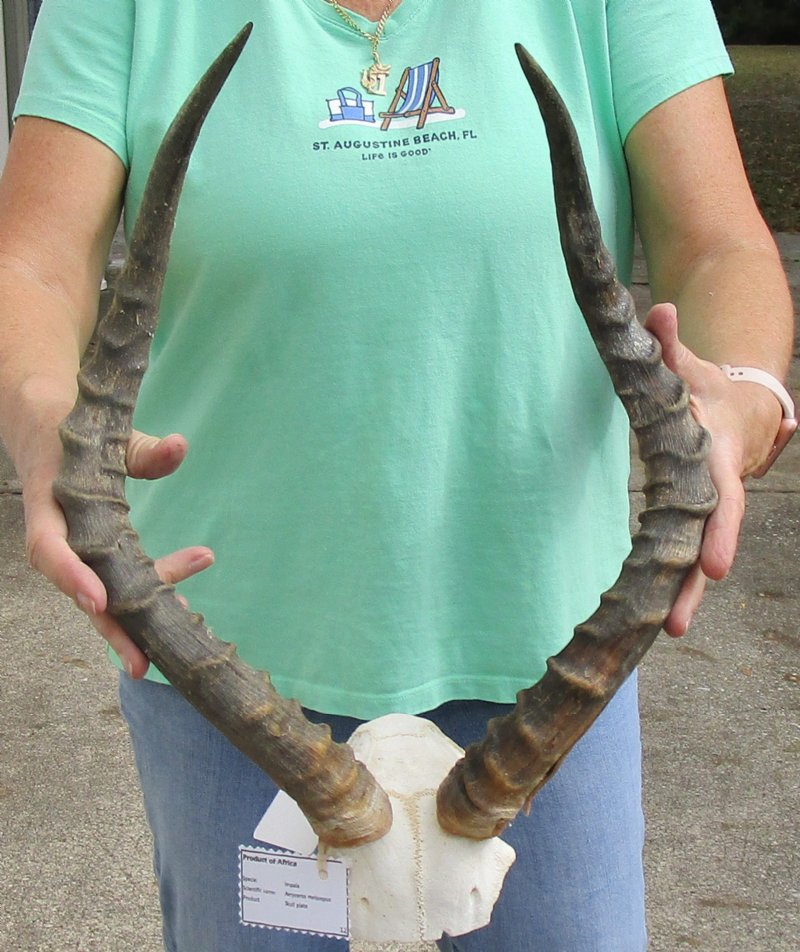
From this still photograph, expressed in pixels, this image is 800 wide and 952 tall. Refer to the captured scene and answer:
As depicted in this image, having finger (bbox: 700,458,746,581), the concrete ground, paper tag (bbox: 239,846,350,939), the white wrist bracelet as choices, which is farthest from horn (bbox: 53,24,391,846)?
the concrete ground

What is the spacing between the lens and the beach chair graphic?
6.13 feet

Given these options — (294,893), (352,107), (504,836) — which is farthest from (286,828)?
(352,107)

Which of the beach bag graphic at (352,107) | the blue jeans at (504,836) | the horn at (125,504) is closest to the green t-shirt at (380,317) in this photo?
the beach bag graphic at (352,107)

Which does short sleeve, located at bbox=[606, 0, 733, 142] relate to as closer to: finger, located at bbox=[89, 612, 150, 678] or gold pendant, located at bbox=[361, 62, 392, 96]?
gold pendant, located at bbox=[361, 62, 392, 96]

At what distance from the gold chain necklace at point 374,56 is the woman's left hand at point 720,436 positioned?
564 mm

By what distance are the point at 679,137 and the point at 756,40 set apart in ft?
153

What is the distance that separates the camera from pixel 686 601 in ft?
5.00

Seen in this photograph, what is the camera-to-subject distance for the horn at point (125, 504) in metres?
1.43

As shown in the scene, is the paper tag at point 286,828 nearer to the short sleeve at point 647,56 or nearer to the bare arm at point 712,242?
the bare arm at point 712,242

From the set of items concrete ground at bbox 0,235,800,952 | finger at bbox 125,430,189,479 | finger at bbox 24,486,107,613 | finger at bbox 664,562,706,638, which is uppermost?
finger at bbox 125,430,189,479

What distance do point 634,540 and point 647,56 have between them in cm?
81

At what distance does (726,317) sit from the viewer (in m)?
1.92

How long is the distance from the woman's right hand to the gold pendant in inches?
26.9

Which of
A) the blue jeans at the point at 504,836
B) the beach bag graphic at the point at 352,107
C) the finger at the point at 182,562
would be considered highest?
the beach bag graphic at the point at 352,107
